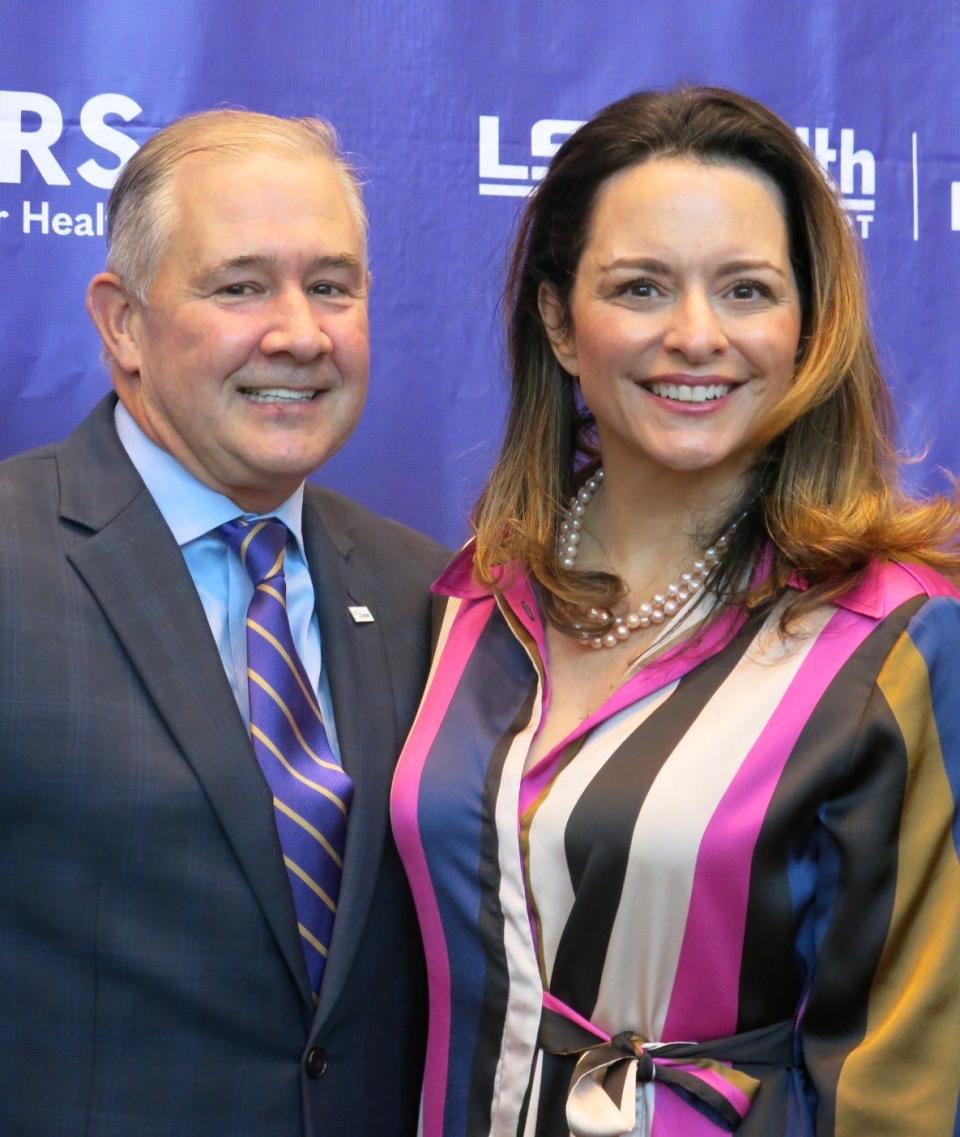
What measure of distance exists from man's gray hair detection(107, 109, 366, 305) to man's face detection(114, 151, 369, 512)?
2 centimetres

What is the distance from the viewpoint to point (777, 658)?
1.92 metres

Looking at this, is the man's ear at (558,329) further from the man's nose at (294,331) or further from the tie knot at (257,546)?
the tie knot at (257,546)

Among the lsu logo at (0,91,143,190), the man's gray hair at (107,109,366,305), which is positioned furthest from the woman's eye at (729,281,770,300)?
the lsu logo at (0,91,143,190)

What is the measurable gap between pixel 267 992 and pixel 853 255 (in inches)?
44.4

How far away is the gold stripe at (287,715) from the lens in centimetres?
203

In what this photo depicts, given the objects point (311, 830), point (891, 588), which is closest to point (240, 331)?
point (311, 830)

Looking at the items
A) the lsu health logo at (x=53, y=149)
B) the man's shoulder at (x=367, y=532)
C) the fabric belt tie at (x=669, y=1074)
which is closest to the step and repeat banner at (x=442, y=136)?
the lsu health logo at (x=53, y=149)

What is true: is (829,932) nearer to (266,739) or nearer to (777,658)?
(777,658)

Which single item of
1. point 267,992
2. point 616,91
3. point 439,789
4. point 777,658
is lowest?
point 267,992

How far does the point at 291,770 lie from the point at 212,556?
0.30 m

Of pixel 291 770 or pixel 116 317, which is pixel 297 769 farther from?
pixel 116 317

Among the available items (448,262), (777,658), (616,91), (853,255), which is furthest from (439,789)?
(616,91)

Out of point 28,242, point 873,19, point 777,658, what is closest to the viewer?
point 777,658

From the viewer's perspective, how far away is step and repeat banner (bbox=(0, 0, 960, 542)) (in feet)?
8.38
